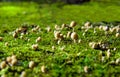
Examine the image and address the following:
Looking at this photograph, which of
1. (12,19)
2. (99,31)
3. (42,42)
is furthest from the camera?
(12,19)

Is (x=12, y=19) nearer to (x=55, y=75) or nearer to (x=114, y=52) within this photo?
(x=114, y=52)

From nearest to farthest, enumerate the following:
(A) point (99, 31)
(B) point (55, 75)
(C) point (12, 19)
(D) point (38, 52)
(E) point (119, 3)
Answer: (B) point (55, 75)
(D) point (38, 52)
(A) point (99, 31)
(C) point (12, 19)
(E) point (119, 3)

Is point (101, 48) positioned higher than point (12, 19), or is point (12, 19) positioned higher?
point (101, 48)

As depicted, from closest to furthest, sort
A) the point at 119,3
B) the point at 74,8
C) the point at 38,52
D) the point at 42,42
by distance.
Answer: the point at 38,52 → the point at 42,42 → the point at 74,8 → the point at 119,3

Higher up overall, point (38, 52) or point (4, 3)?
point (38, 52)

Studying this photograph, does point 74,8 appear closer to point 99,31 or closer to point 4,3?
point 4,3

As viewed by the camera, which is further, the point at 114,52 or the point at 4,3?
the point at 4,3

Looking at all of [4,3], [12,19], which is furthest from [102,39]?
[4,3]

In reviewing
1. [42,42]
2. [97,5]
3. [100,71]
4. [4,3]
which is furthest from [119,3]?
[100,71]

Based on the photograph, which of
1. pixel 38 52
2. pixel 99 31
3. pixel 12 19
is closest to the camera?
pixel 38 52
